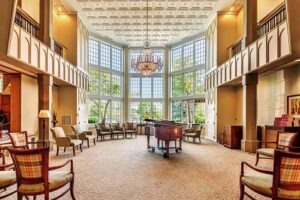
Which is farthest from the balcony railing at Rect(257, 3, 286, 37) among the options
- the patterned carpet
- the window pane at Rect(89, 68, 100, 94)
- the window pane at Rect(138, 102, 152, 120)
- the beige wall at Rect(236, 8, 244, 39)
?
the window pane at Rect(89, 68, 100, 94)

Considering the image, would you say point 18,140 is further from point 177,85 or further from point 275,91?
point 177,85

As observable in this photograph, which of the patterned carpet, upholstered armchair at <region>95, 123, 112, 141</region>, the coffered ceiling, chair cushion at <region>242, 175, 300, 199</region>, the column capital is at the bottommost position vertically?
the patterned carpet

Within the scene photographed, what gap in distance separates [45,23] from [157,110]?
10066 mm

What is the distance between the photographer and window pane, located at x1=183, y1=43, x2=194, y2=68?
51.1 feet

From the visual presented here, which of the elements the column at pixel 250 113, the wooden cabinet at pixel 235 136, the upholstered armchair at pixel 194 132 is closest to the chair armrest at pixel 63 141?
the upholstered armchair at pixel 194 132

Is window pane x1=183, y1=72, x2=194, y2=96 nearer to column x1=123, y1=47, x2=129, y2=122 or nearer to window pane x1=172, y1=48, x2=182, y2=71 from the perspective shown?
window pane x1=172, y1=48, x2=182, y2=71

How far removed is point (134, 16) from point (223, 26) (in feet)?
14.4

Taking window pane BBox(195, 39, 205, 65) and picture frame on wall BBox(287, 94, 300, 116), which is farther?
window pane BBox(195, 39, 205, 65)

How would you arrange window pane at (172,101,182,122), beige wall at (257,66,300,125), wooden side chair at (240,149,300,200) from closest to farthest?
wooden side chair at (240,149,300,200) < beige wall at (257,66,300,125) < window pane at (172,101,182,122)

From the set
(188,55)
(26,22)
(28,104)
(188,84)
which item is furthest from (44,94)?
(188,55)

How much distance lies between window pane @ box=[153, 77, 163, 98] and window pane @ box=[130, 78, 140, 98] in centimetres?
113

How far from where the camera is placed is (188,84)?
15.7 metres

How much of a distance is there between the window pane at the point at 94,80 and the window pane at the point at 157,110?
13.8ft

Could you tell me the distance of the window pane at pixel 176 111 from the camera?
16.3 metres
